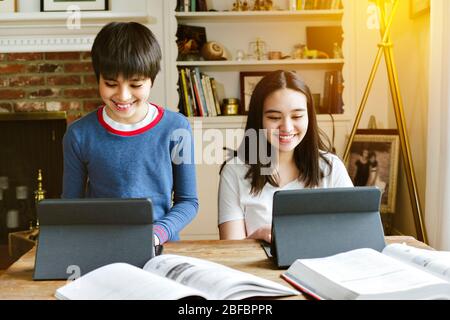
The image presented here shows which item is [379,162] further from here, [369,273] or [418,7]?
[369,273]

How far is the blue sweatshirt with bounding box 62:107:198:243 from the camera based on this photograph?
1525mm

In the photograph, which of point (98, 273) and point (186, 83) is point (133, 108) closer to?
point (98, 273)

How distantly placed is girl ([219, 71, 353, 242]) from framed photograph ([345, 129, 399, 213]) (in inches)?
61.7

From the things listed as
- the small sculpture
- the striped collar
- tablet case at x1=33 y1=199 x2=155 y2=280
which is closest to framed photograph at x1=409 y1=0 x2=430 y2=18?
the small sculpture

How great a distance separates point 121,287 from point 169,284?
0.08m

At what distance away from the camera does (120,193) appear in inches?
60.4

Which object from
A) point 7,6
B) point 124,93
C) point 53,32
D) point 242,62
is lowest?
point 124,93

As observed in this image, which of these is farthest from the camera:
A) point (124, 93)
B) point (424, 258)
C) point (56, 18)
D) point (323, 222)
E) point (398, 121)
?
point (56, 18)

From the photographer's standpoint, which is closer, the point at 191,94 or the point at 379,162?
the point at 379,162

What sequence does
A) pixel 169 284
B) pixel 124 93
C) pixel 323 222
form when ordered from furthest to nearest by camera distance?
1. pixel 124 93
2. pixel 323 222
3. pixel 169 284

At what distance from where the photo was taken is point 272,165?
1730mm

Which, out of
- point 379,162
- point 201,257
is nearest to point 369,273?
point 201,257

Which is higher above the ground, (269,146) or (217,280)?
(269,146)

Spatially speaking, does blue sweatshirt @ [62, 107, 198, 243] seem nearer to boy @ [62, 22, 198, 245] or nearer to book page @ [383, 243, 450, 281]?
boy @ [62, 22, 198, 245]
